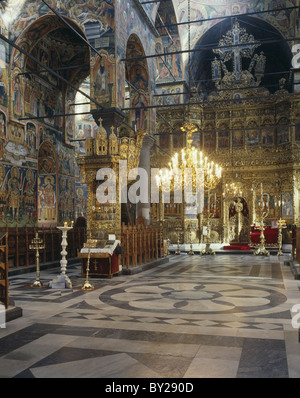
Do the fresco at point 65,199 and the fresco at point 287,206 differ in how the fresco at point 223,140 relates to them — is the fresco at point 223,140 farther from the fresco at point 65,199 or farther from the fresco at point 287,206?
the fresco at point 65,199

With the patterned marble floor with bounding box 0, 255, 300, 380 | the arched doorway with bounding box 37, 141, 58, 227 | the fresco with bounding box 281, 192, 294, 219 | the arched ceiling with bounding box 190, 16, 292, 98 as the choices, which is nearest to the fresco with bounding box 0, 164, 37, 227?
the arched doorway with bounding box 37, 141, 58, 227

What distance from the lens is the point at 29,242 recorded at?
11664mm

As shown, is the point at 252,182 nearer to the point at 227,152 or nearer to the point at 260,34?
the point at 227,152

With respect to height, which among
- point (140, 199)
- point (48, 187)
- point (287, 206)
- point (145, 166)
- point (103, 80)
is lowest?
point (287, 206)

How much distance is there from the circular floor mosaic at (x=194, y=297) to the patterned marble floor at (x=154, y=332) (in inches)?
0.6

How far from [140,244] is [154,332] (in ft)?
22.0

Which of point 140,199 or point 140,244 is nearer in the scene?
point 140,244

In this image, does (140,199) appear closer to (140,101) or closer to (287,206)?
(140,101)

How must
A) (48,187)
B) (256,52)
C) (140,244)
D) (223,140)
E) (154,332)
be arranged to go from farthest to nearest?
(256,52)
(223,140)
(48,187)
(140,244)
(154,332)

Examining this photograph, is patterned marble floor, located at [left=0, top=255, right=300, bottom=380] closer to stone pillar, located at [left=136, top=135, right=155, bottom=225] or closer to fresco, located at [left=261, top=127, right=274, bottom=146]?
stone pillar, located at [left=136, top=135, right=155, bottom=225]

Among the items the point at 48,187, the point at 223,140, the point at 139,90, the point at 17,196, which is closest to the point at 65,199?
the point at 48,187

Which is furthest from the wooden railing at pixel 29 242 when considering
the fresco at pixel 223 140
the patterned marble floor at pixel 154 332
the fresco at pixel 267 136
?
the fresco at pixel 267 136

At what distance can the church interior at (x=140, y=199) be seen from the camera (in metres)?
4.30
